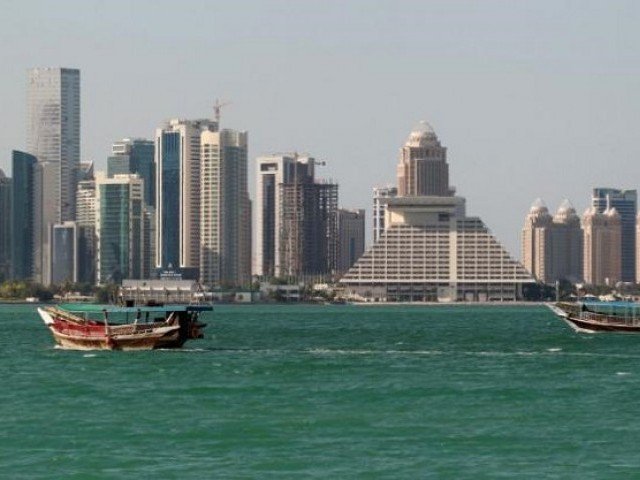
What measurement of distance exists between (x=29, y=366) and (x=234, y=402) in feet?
102

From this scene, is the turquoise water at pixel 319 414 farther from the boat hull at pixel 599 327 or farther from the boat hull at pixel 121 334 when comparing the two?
the boat hull at pixel 599 327

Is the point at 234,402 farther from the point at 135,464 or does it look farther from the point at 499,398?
the point at 135,464

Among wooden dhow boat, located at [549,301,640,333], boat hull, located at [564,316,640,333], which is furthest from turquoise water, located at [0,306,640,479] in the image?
wooden dhow boat, located at [549,301,640,333]

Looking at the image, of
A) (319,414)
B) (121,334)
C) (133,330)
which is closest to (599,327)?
(133,330)

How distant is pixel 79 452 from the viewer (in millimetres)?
64188

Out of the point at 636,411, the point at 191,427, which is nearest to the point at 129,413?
the point at 191,427

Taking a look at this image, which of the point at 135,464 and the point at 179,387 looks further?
the point at 179,387

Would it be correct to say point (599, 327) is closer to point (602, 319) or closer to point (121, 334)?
point (602, 319)

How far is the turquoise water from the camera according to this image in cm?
6097

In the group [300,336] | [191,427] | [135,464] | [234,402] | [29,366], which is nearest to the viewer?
[135,464]

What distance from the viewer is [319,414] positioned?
249 feet

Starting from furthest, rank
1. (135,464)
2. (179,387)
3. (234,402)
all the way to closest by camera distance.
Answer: (179,387) < (234,402) < (135,464)

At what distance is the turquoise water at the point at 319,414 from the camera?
200 feet

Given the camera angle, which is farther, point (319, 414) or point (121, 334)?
point (121, 334)
